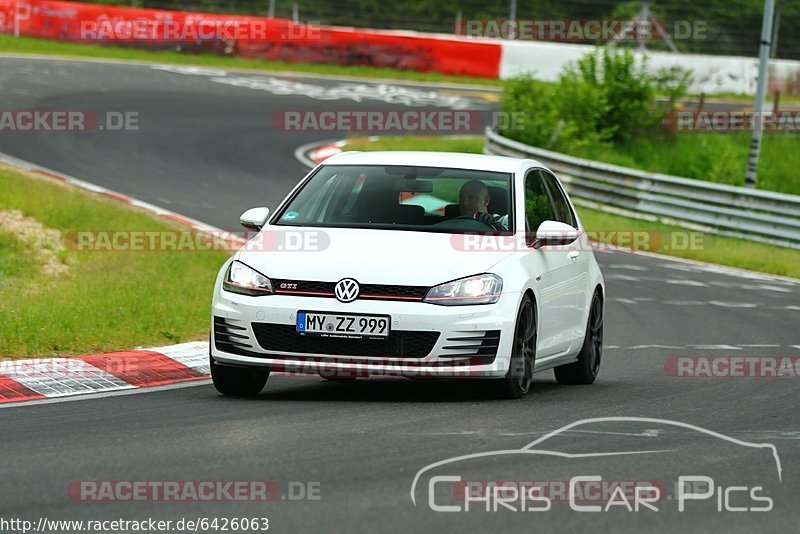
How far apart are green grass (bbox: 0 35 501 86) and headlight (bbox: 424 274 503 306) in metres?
32.0

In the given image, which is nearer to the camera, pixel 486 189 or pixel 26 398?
pixel 26 398

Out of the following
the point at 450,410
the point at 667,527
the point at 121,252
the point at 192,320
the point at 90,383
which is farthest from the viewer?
the point at 121,252

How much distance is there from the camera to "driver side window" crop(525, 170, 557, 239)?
9.91 m

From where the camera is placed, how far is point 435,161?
10.0 meters

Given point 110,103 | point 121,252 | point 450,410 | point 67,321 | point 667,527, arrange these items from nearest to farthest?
1. point 667,527
2. point 450,410
3. point 67,321
4. point 121,252
5. point 110,103

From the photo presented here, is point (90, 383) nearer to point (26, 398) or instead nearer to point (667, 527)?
point (26, 398)

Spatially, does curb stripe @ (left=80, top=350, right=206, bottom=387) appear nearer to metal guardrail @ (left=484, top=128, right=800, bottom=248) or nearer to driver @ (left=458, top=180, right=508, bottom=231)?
driver @ (left=458, top=180, right=508, bottom=231)

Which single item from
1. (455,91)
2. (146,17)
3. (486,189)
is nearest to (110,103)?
(146,17)

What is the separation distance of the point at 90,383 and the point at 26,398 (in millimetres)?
671

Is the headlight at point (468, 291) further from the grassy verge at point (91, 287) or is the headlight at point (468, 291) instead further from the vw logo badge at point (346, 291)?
the grassy verge at point (91, 287)

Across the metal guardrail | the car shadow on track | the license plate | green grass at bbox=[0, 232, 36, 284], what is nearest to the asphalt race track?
the car shadow on track

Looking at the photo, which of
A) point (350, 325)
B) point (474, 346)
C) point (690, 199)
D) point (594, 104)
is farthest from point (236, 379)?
point (594, 104)

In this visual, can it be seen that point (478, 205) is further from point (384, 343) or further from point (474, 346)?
point (384, 343)

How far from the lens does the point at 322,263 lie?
8.77 meters
